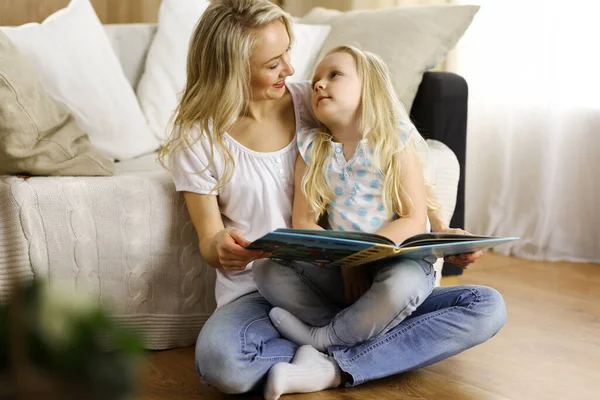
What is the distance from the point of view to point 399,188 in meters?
1.57

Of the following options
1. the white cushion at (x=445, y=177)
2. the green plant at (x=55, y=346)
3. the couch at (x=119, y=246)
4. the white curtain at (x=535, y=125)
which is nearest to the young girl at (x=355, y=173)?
the couch at (x=119, y=246)

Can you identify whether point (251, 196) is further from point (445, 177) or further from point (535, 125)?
point (535, 125)

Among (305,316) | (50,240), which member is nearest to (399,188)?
(305,316)

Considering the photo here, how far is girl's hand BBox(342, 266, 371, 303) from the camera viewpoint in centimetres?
158

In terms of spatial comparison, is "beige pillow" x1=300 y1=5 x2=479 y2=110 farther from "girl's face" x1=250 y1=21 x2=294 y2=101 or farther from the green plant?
the green plant

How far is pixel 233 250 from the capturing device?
145cm

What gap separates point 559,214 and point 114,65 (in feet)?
4.87

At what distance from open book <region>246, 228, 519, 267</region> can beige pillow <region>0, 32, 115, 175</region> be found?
1.73 feet

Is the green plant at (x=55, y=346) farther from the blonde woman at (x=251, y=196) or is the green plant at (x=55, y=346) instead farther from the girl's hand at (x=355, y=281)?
the girl's hand at (x=355, y=281)

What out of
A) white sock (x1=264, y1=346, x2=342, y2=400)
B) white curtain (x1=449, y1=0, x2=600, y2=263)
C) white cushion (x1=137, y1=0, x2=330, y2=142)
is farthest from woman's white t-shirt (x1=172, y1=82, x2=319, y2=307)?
white curtain (x1=449, y1=0, x2=600, y2=263)

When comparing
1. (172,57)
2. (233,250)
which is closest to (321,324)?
(233,250)

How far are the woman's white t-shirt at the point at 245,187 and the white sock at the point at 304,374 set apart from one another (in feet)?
0.71

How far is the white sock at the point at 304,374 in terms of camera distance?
1441 millimetres

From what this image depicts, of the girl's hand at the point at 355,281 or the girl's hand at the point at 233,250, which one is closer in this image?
the girl's hand at the point at 233,250
